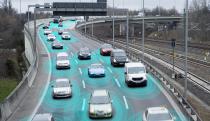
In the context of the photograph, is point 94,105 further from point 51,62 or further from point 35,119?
point 51,62

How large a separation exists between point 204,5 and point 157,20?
16.8 metres

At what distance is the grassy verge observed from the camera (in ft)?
206

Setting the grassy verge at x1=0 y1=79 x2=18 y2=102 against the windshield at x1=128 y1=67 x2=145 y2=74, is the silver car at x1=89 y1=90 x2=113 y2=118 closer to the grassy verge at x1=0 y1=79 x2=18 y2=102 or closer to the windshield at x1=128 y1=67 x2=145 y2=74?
the windshield at x1=128 y1=67 x2=145 y2=74

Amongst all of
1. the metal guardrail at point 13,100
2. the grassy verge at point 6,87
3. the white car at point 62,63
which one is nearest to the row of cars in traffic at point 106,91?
the white car at point 62,63

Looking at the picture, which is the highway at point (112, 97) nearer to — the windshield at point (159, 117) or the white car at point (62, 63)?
the white car at point (62, 63)

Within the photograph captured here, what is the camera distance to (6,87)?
220 feet

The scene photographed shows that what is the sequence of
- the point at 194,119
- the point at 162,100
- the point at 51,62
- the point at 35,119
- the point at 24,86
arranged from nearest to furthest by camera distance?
1. the point at 35,119
2. the point at 194,119
3. the point at 162,100
4. the point at 24,86
5. the point at 51,62

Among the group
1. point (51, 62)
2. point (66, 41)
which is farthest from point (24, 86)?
point (66, 41)

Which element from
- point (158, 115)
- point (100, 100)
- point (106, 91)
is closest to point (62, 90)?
point (106, 91)

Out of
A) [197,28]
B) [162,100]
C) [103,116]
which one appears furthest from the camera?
[197,28]

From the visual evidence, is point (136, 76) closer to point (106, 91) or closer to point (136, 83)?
point (136, 83)

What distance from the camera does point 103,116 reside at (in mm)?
29656

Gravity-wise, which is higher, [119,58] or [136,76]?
[119,58]

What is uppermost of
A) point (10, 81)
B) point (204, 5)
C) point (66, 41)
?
point (204, 5)
